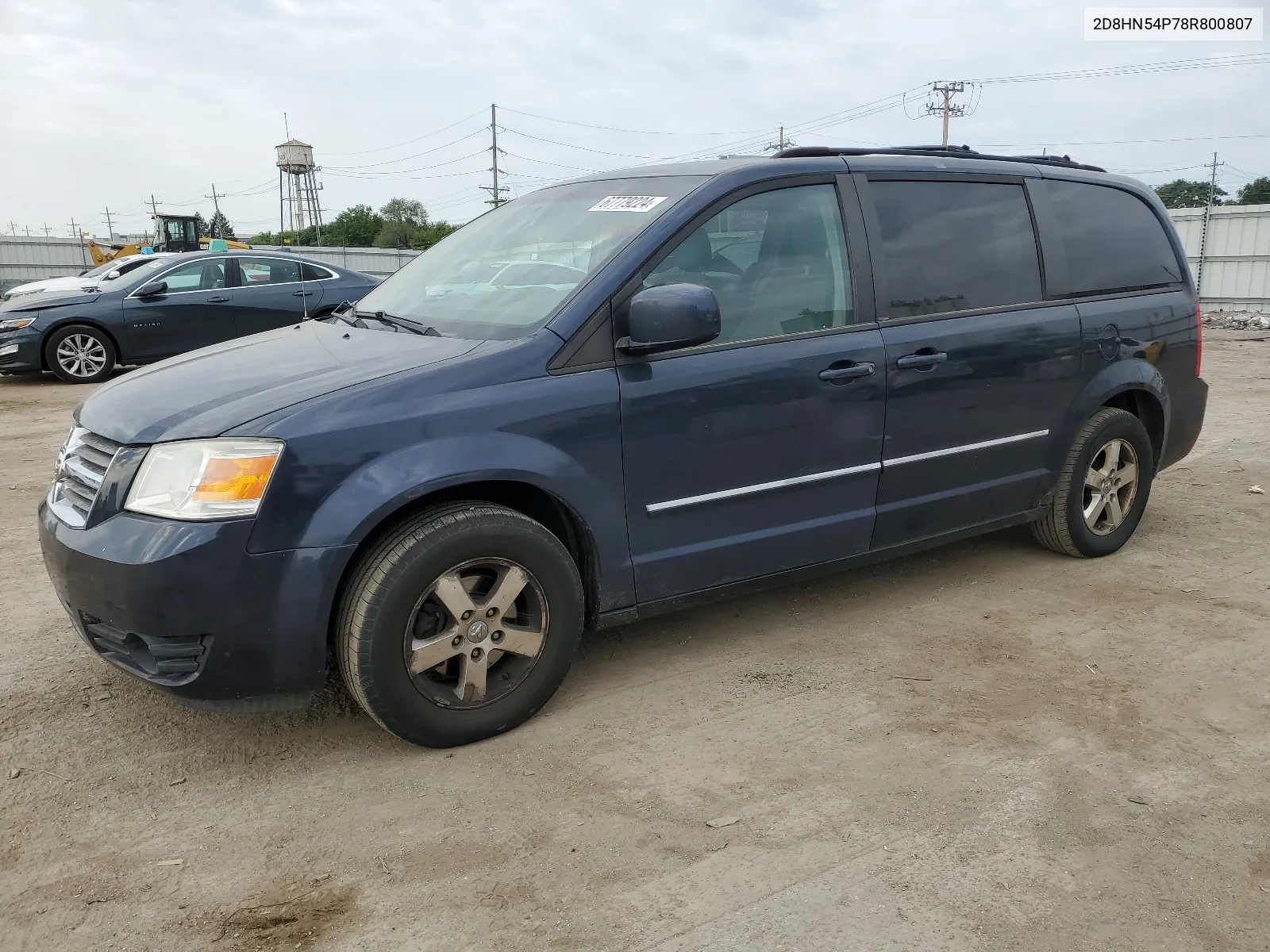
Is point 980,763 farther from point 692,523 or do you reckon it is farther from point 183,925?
point 183,925

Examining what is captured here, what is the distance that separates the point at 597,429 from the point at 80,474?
1544 mm

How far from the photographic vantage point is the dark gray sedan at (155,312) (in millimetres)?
11172

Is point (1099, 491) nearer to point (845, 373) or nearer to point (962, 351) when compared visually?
point (962, 351)

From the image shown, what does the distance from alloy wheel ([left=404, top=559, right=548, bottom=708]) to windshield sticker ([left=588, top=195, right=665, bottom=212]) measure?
1368mm

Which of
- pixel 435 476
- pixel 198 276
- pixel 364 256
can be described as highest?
pixel 364 256

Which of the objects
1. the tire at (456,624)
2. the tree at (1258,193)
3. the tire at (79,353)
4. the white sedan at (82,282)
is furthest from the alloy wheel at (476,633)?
the tree at (1258,193)

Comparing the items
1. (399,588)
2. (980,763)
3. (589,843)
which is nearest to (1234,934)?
(980,763)

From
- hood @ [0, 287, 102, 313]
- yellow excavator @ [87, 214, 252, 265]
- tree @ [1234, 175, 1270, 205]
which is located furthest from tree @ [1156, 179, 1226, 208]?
hood @ [0, 287, 102, 313]

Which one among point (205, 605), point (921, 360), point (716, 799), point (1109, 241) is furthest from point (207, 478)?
point (1109, 241)

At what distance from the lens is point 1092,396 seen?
4.55 meters

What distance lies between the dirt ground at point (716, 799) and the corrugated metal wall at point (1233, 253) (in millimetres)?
21539

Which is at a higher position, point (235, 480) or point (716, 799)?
point (235, 480)

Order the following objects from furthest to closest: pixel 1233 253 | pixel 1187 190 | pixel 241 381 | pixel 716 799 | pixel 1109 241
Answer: pixel 1187 190 → pixel 1233 253 → pixel 1109 241 → pixel 241 381 → pixel 716 799

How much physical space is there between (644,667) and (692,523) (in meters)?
0.61
